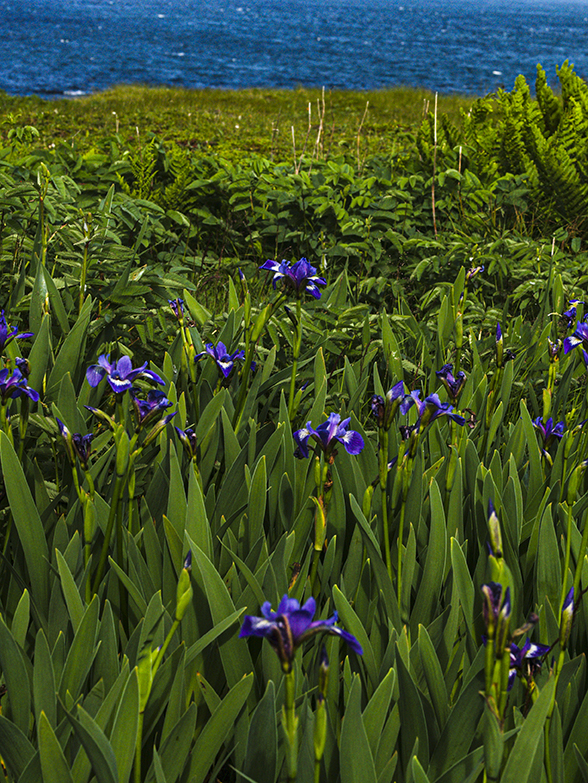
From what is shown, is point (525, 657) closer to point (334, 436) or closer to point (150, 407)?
point (334, 436)

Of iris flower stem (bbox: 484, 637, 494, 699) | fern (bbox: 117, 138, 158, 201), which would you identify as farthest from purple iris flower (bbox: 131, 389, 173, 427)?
fern (bbox: 117, 138, 158, 201)

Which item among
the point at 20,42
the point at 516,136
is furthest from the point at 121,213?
the point at 20,42

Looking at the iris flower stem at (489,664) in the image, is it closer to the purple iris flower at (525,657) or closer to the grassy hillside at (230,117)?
the purple iris flower at (525,657)

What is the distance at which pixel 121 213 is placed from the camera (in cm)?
260

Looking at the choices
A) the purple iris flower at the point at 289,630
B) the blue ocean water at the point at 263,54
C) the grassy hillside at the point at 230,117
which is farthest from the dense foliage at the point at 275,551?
the blue ocean water at the point at 263,54

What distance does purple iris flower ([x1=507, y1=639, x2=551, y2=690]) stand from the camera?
724 millimetres

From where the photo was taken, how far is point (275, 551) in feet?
3.25

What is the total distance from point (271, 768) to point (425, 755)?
0.75 ft

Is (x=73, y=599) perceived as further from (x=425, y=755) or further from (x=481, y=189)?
(x=481, y=189)

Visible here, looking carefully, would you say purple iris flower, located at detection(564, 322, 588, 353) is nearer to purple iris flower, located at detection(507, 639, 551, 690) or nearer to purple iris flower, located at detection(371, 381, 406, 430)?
purple iris flower, located at detection(371, 381, 406, 430)

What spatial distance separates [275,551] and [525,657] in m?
0.41

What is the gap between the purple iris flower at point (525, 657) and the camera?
0.72 m

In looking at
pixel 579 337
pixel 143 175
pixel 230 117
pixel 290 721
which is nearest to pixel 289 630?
pixel 290 721

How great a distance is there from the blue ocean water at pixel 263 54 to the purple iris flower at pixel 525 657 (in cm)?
1321
